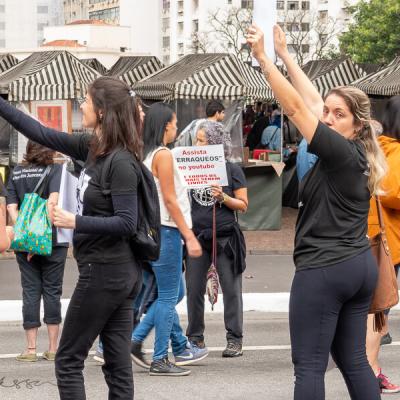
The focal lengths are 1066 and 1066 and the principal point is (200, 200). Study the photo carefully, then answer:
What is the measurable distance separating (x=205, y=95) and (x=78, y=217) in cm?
1365

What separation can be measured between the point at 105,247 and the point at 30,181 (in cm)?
282

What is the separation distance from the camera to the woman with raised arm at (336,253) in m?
4.47

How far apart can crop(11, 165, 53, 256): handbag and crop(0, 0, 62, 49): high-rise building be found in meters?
134

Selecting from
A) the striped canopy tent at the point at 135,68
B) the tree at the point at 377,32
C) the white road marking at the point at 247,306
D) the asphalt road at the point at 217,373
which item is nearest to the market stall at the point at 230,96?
the striped canopy tent at the point at 135,68

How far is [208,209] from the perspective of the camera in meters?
7.60

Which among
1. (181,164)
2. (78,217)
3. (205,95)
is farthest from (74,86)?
(78,217)

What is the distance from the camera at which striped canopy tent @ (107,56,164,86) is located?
24.6 metres

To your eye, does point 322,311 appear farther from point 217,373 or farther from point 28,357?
point 28,357

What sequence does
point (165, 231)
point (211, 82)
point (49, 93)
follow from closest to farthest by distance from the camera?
1. point (165, 231)
2. point (49, 93)
3. point (211, 82)

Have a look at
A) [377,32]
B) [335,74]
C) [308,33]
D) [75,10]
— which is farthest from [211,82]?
[75,10]

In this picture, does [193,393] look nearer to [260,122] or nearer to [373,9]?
[260,122]

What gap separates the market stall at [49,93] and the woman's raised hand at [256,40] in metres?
13.4

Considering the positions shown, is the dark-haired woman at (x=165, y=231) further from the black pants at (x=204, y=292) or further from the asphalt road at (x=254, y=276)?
the asphalt road at (x=254, y=276)

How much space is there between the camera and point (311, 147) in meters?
4.26
